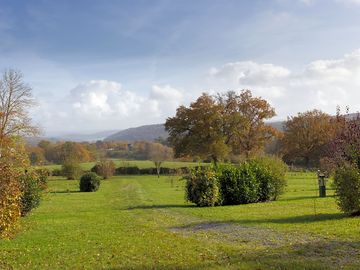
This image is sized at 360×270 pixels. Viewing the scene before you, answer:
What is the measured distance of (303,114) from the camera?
80562mm

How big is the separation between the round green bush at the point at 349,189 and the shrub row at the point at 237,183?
883 cm

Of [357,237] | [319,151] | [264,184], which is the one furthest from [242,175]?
[319,151]

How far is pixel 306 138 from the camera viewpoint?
251 ft

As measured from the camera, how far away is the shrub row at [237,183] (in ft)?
81.4

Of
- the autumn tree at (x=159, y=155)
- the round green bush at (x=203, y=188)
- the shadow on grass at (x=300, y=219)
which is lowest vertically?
the shadow on grass at (x=300, y=219)

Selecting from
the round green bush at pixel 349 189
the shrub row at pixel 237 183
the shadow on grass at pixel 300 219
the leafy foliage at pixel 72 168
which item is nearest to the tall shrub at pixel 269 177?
the shrub row at pixel 237 183

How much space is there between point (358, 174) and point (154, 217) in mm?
9113

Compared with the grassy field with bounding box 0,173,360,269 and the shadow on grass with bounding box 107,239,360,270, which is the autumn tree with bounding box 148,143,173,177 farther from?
the shadow on grass with bounding box 107,239,360,270

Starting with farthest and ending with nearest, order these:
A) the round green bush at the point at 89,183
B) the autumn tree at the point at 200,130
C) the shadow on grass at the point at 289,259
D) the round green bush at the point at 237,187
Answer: the autumn tree at the point at 200,130, the round green bush at the point at 89,183, the round green bush at the point at 237,187, the shadow on grass at the point at 289,259

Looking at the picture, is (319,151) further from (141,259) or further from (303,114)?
(141,259)

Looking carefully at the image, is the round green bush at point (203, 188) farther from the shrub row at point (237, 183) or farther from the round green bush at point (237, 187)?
the round green bush at point (237, 187)

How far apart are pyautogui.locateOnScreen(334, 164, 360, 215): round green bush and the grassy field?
1.62 feet

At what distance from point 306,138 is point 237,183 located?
5426 centimetres

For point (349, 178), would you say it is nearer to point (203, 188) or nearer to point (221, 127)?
point (203, 188)
